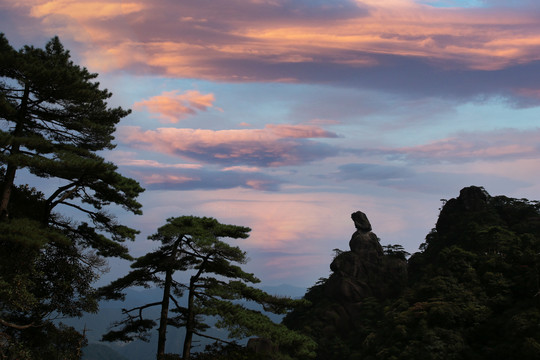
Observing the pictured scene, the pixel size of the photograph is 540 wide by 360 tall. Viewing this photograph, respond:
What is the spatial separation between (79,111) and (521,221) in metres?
53.6

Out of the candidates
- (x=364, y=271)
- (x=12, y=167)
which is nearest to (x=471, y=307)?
(x=364, y=271)

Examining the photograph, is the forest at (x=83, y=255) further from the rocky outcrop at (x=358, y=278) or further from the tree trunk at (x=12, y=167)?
the rocky outcrop at (x=358, y=278)

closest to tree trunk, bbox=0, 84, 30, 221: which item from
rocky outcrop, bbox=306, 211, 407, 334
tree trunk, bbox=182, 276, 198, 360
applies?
tree trunk, bbox=182, 276, 198, 360

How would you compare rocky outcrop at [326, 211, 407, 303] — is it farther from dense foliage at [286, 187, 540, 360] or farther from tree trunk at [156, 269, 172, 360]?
tree trunk at [156, 269, 172, 360]

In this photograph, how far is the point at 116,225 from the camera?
816 inches

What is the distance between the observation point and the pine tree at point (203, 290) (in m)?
18.1

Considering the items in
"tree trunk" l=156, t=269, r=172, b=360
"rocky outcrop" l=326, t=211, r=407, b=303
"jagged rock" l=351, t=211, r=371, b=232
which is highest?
"jagged rock" l=351, t=211, r=371, b=232

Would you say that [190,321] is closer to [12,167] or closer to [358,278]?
[12,167]

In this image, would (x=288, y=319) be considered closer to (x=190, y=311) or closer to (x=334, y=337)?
(x=334, y=337)

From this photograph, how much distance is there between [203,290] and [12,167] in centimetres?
904

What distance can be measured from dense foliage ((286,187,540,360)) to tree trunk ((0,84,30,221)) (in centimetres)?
2747

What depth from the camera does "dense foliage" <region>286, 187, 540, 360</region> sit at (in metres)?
32.4

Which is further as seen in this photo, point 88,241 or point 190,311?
point 88,241

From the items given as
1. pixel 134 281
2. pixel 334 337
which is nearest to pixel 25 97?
pixel 134 281
